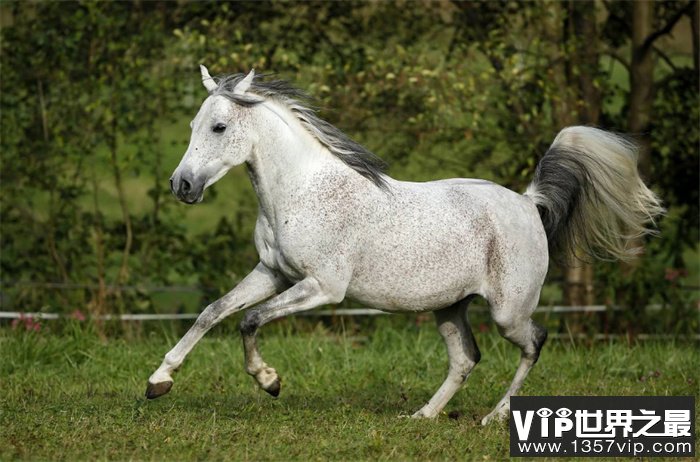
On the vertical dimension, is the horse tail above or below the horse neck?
below

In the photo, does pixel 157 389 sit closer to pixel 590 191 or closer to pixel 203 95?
pixel 590 191

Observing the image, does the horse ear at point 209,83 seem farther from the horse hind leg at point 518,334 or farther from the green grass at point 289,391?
the horse hind leg at point 518,334

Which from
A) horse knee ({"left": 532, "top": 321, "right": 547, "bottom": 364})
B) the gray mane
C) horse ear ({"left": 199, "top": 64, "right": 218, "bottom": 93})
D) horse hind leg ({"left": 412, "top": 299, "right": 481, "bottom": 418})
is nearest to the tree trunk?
horse knee ({"left": 532, "top": 321, "right": 547, "bottom": 364})

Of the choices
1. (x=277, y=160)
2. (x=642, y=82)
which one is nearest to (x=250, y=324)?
(x=277, y=160)

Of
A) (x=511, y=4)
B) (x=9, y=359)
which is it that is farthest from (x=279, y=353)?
(x=511, y=4)

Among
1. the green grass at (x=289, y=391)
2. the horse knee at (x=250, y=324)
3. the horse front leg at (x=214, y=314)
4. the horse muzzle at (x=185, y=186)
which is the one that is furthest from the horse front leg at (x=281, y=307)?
the horse muzzle at (x=185, y=186)

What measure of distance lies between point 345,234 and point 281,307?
542mm

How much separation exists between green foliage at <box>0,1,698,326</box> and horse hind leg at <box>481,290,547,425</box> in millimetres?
3989

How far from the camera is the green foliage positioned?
11086 millimetres

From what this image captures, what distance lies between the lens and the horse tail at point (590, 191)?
24.4 feet

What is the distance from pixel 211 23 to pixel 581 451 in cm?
699

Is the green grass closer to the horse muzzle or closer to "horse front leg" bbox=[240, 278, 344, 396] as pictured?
"horse front leg" bbox=[240, 278, 344, 396]

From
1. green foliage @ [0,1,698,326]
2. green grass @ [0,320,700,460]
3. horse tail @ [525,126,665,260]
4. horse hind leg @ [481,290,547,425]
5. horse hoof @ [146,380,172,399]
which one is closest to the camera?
green grass @ [0,320,700,460]

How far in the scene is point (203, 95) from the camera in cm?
1136
